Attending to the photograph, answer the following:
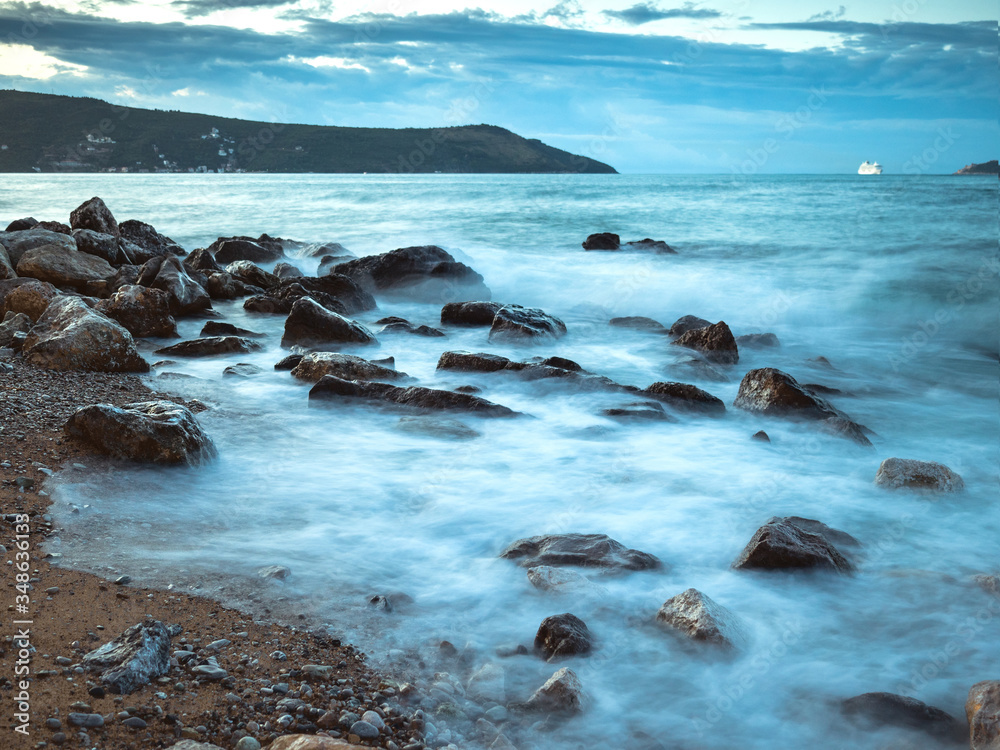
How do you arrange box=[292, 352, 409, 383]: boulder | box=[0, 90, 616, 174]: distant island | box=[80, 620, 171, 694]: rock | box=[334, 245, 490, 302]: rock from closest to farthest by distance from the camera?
box=[80, 620, 171, 694]: rock
box=[292, 352, 409, 383]: boulder
box=[334, 245, 490, 302]: rock
box=[0, 90, 616, 174]: distant island

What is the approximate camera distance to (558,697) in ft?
8.80

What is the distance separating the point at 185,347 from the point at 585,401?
166 inches

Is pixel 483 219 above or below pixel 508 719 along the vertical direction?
above

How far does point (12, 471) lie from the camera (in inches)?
157

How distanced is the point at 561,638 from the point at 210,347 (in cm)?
604

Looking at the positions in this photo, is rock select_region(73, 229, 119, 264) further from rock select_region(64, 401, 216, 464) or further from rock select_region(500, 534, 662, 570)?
rock select_region(500, 534, 662, 570)

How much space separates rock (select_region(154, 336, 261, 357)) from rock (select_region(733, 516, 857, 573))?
5.96m

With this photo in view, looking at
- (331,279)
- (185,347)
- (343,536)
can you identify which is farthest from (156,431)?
(331,279)

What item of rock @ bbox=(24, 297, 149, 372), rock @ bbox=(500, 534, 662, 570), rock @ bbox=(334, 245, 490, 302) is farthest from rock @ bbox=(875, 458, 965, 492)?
rock @ bbox=(334, 245, 490, 302)

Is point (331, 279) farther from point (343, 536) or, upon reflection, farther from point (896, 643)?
point (896, 643)

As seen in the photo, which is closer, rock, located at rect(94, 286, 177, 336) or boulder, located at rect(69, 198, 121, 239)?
rock, located at rect(94, 286, 177, 336)

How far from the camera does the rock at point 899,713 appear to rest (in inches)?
106

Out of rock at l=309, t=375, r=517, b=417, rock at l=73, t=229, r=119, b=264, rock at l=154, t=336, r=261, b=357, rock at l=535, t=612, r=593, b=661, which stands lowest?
rock at l=535, t=612, r=593, b=661

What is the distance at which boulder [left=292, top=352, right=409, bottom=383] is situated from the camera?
6.90 metres
